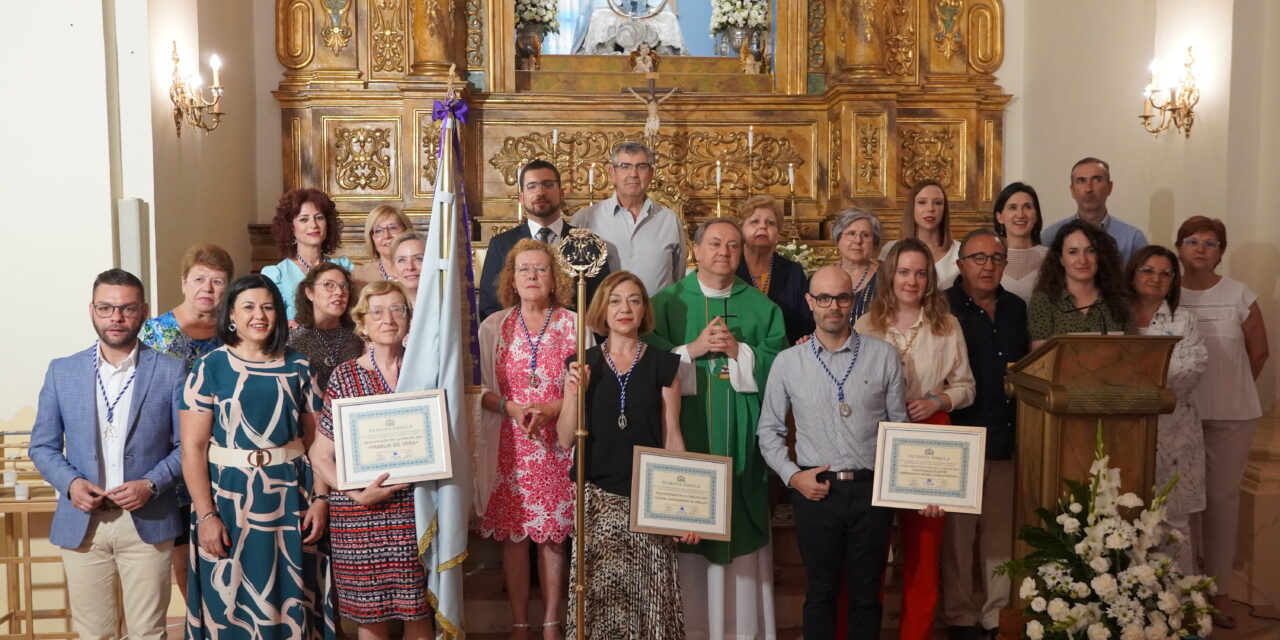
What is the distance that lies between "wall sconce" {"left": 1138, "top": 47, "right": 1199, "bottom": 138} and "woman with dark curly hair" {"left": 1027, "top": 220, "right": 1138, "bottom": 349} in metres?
2.13

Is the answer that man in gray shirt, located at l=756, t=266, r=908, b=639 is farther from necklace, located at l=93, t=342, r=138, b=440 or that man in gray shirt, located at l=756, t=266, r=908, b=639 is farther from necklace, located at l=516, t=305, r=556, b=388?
necklace, located at l=93, t=342, r=138, b=440

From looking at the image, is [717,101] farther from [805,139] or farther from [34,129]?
[34,129]

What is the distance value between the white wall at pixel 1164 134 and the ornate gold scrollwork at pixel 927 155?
0.53 meters

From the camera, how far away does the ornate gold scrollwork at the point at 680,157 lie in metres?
8.39

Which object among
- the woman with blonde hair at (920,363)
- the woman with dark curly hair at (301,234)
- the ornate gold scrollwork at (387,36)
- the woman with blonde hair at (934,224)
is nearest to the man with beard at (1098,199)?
the woman with blonde hair at (934,224)

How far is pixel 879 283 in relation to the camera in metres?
4.42

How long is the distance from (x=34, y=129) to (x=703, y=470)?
3852mm

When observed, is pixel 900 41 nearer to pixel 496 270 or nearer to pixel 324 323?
pixel 496 270

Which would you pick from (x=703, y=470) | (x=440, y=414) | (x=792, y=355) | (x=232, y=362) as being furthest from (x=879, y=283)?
(x=232, y=362)

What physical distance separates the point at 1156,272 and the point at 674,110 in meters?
4.43

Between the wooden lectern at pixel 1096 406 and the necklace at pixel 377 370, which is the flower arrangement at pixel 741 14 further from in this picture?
the necklace at pixel 377 370

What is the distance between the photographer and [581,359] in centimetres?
391

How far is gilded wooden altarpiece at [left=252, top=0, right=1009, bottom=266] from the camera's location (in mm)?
8172

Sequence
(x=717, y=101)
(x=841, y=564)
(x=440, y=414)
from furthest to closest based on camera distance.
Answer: (x=717, y=101) → (x=841, y=564) → (x=440, y=414)
